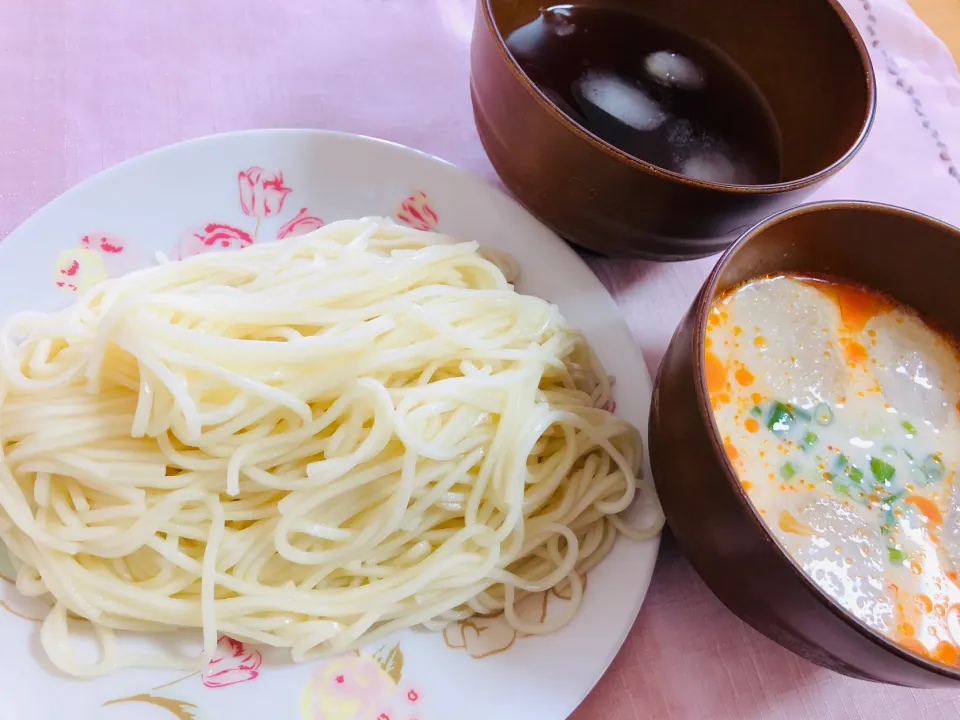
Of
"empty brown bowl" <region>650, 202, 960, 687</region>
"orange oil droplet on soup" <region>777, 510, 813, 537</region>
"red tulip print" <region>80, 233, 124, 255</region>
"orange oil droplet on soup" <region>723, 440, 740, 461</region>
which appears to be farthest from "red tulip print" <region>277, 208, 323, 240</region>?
"orange oil droplet on soup" <region>777, 510, 813, 537</region>

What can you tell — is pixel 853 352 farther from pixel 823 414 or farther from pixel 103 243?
pixel 103 243

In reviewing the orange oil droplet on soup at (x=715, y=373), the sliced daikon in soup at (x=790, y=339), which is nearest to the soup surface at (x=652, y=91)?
the sliced daikon in soup at (x=790, y=339)

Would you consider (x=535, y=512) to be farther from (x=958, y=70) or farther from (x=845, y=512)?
(x=958, y=70)

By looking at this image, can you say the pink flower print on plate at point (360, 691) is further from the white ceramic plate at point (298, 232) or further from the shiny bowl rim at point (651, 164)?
the shiny bowl rim at point (651, 164)

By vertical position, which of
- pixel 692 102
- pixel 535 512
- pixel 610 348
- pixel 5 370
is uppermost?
pixel 692 102

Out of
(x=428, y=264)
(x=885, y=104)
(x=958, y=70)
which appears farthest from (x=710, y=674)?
(x=958, y=70)

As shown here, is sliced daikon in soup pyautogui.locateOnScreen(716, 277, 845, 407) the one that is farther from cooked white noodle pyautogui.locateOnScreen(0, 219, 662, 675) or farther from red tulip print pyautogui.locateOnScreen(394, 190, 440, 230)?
red tulip print pyautogui.locateOnScreen(394, 190, 440, 230)
